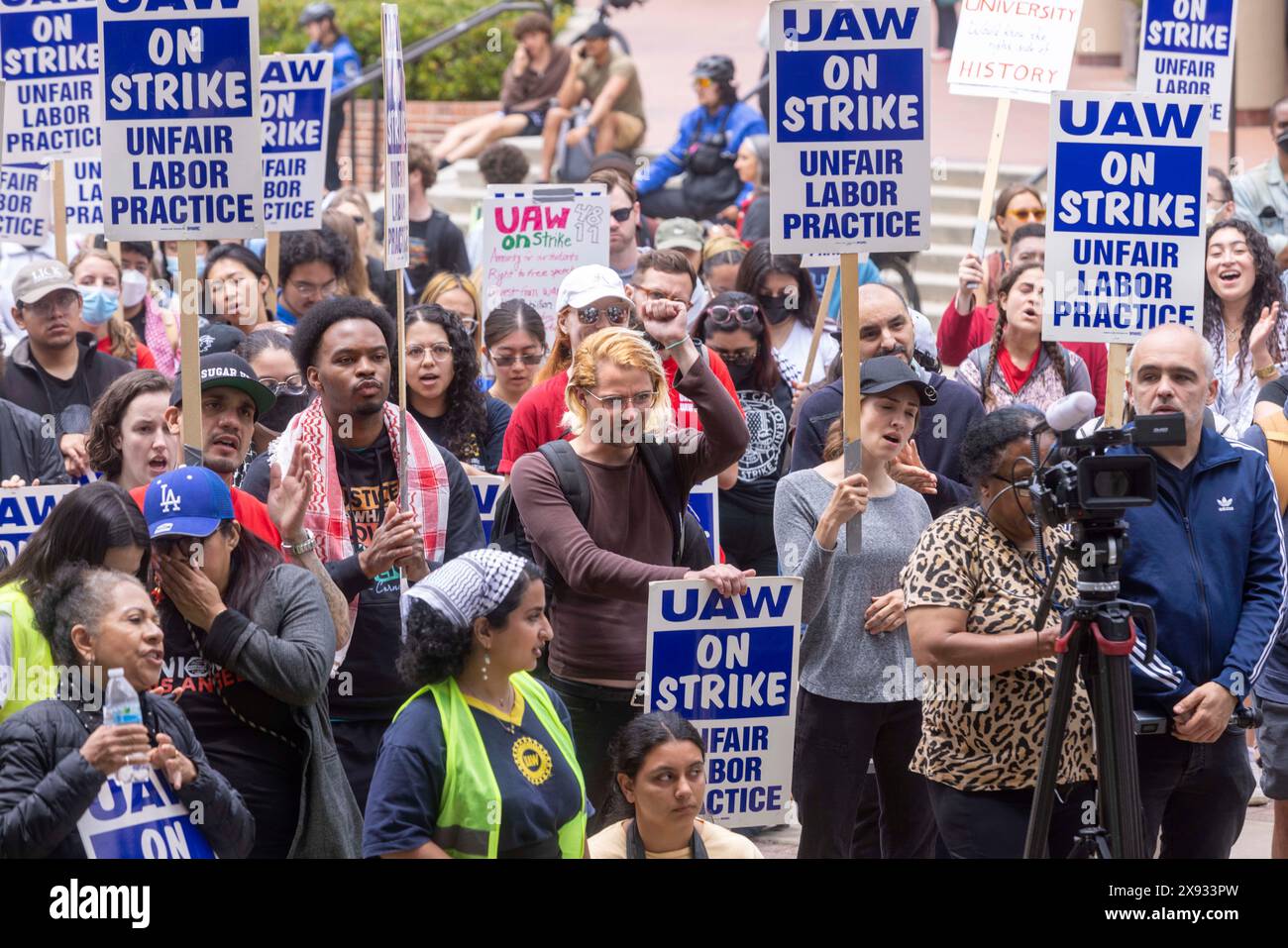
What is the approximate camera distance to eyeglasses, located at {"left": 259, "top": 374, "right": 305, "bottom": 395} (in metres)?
7.62

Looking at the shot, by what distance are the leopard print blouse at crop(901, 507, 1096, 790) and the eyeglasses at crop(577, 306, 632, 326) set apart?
71.2 inches

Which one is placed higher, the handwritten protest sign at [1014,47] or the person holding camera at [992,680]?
the handwritten protest sign at [1014,47]

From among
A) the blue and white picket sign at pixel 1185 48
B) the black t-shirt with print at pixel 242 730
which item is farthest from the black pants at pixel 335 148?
the black t-shirt with print at pixel 242 730

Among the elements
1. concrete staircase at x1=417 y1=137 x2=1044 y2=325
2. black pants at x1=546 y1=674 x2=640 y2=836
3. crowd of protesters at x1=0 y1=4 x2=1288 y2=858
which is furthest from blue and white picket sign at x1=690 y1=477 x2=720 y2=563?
concrete staircase at x1=417 y1=137 x2=1044 y2=325

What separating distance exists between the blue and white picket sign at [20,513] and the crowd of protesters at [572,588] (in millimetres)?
227

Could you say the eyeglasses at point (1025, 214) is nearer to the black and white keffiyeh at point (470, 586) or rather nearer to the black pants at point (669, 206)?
the black pants at point (669, 206)

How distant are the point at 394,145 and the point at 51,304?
2.89 m

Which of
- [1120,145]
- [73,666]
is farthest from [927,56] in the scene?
[73,666]

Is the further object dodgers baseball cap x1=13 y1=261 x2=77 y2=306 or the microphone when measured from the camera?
dodgers baseball cap x1=13 y1=261 x2=77 y2=306

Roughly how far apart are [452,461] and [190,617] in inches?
56.2

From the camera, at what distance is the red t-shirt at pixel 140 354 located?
10.0 metres

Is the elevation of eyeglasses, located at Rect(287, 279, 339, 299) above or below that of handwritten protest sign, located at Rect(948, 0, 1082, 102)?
below

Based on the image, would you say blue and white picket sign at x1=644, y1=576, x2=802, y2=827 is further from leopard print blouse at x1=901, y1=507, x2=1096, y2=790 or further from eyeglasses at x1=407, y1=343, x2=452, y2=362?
eyeglasses at x1=407, y1=343, x2=452, y2=362
